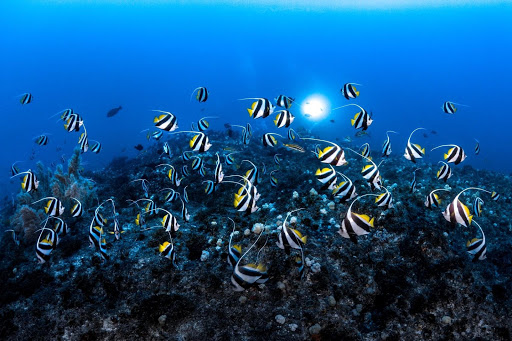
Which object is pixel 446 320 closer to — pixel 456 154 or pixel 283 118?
pixel 456 154

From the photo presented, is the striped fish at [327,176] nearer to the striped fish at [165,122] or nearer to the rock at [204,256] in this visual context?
the rock at [204,256]

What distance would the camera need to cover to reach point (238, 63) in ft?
478

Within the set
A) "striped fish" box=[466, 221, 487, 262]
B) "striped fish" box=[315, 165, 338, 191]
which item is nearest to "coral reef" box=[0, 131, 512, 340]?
"striped fish" box=[466, 221, 487, 262]

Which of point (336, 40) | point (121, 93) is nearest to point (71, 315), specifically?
point (121, 93)

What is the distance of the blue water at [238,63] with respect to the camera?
86188 mm


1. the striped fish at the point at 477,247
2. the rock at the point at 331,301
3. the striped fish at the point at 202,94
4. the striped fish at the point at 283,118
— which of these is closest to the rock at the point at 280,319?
the rock at the point at 331,301

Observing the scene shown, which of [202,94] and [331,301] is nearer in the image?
[331,301]

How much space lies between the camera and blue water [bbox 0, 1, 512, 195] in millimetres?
86188

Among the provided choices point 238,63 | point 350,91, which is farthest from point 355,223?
point 238,63

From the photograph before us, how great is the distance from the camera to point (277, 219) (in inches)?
258

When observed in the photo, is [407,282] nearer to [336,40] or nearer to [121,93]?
[121,93]

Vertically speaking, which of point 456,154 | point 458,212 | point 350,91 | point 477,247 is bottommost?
point 477,247

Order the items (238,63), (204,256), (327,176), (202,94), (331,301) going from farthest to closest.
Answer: (238,63)
(202,94)
(204,256)
(331,301)
(327,176)

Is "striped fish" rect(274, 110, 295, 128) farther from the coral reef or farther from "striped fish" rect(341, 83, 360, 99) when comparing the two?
the coral reef
